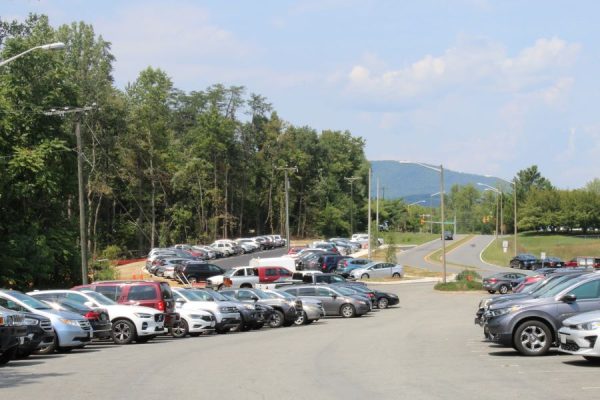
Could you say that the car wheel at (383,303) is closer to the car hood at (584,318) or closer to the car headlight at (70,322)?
the car headlight at (70,322)

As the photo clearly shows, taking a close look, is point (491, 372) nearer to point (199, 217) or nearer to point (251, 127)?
point (199, 217)

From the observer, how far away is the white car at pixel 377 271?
66.2 m

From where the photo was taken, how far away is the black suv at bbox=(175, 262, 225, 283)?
195ft

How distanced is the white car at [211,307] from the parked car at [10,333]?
940cm

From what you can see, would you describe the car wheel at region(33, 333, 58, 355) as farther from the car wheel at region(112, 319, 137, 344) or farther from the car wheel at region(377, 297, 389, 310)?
the car wheel at region(377, 297, 389, 310)

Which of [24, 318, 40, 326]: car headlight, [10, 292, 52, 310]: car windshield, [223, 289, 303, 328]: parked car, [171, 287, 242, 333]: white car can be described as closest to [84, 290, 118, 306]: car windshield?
[10, 292, 52, 310]: car windshield

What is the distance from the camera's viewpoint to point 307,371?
16703 millimetres

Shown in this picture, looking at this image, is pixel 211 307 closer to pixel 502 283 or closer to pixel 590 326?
pixel 590 326

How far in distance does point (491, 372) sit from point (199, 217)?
94.9 meters

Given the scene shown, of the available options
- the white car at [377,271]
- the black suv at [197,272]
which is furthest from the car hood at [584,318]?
the white car at [377,271]

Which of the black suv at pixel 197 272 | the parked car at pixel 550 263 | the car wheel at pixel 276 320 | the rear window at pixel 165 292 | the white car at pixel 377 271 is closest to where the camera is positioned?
the rear window at pixel 165 292

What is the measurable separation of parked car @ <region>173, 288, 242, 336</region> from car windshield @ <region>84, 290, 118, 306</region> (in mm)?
3590

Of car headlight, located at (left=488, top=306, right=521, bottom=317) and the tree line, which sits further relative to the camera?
the tree line

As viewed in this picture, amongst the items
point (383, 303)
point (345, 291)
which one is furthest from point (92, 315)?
point (383, 303)
